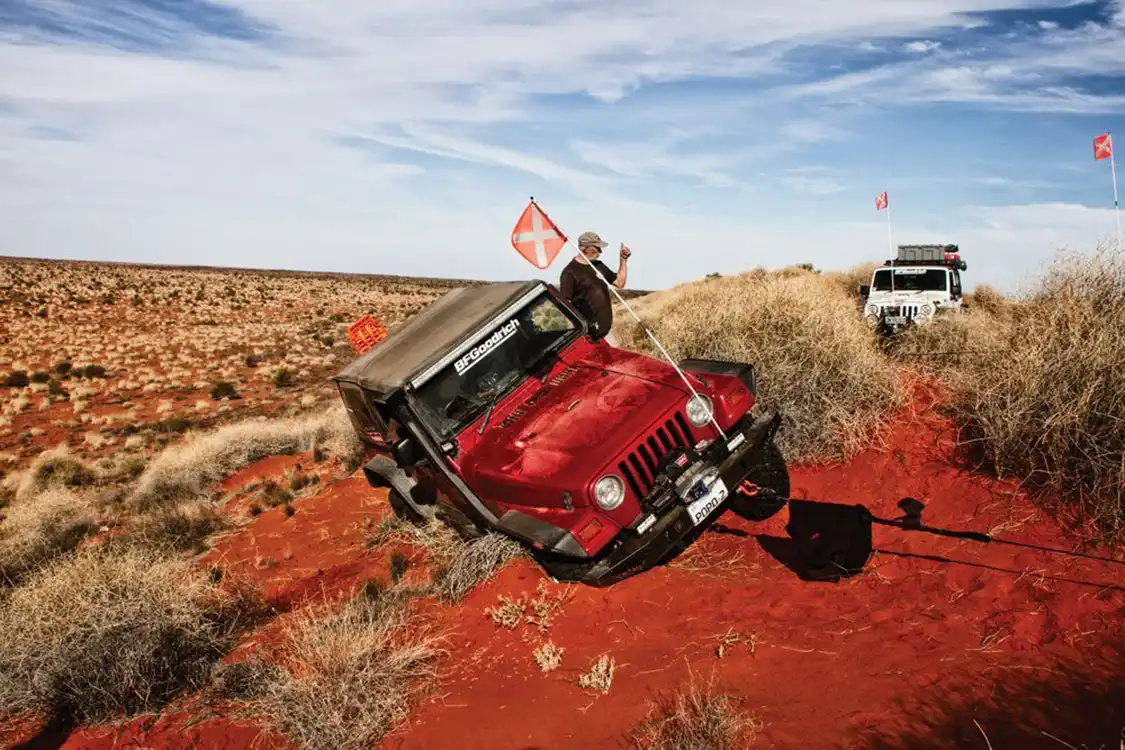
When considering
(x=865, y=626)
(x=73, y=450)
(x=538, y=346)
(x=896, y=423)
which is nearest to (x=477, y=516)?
(x=538, y=346)

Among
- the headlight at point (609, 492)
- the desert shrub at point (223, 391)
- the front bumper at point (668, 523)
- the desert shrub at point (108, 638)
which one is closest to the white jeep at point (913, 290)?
the front bumper at point (668, 523)

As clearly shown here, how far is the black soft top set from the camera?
560 centimetres

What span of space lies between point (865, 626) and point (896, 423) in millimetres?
2955

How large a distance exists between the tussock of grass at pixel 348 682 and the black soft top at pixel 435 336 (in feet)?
6.05

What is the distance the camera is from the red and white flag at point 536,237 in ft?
22.7

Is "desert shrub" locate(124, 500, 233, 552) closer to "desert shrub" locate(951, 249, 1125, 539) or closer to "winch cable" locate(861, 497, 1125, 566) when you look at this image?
"winch cable" locate(861, 497, 1125, 566)

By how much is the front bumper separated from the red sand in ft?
2.15

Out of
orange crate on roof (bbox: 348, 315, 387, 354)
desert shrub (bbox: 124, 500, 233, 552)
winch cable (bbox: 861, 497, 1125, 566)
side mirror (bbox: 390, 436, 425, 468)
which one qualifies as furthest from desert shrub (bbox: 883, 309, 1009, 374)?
desert shrub (bbox: 124, 500, 233, 552)

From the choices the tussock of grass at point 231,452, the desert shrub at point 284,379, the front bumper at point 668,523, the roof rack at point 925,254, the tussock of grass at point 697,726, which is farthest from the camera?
the desert shrub at point 284,379

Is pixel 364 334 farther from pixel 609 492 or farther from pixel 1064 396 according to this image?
pixel 1064 396

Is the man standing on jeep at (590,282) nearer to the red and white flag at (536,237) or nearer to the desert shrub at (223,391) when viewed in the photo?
the red and white flag at (536,237)

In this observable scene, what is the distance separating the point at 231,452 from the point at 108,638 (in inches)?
342

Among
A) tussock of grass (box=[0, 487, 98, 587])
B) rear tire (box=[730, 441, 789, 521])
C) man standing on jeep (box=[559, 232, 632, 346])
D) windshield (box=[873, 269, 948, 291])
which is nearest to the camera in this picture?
rear tire (box=[730, 441, 789, 521])

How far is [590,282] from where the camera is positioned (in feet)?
23.8
